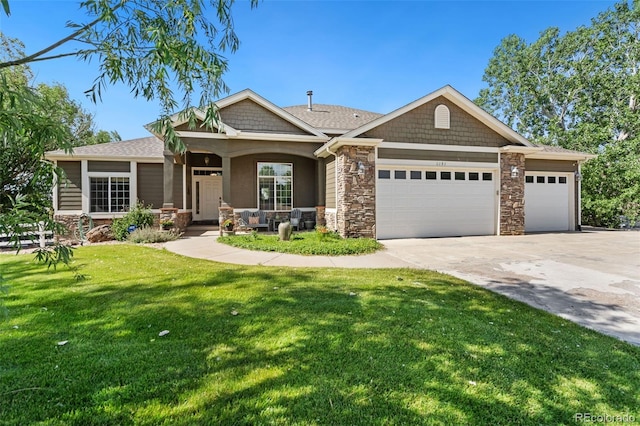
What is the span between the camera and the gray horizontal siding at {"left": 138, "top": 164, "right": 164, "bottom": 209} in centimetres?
1306

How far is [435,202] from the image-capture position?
11.5m

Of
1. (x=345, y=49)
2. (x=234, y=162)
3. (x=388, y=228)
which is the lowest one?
(x=388, y=228)

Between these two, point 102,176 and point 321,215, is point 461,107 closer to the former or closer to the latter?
point 321,215

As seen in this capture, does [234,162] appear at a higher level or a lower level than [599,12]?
lower

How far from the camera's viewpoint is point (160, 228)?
11.4 meters

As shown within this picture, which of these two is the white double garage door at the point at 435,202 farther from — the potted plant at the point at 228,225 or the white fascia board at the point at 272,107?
the potted plant at the point at 228,225

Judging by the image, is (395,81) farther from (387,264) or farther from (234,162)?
(387,264)

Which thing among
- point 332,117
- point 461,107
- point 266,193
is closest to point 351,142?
point 461,107

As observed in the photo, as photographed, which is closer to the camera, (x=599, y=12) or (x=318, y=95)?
(x=318, y=95)

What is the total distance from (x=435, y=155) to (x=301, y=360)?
10.5m

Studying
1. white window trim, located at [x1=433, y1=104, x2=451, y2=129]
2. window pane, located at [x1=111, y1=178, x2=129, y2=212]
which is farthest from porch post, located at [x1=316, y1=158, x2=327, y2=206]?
window pane, located at [x1=111, y1=178, x2=129, y2=212]

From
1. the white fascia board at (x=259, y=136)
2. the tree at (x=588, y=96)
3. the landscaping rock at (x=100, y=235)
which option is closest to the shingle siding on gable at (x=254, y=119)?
the white fascia board at (x=259, y=136)

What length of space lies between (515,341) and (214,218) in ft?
49.2

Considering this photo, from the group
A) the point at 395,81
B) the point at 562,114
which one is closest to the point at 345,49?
the point at 395,81
